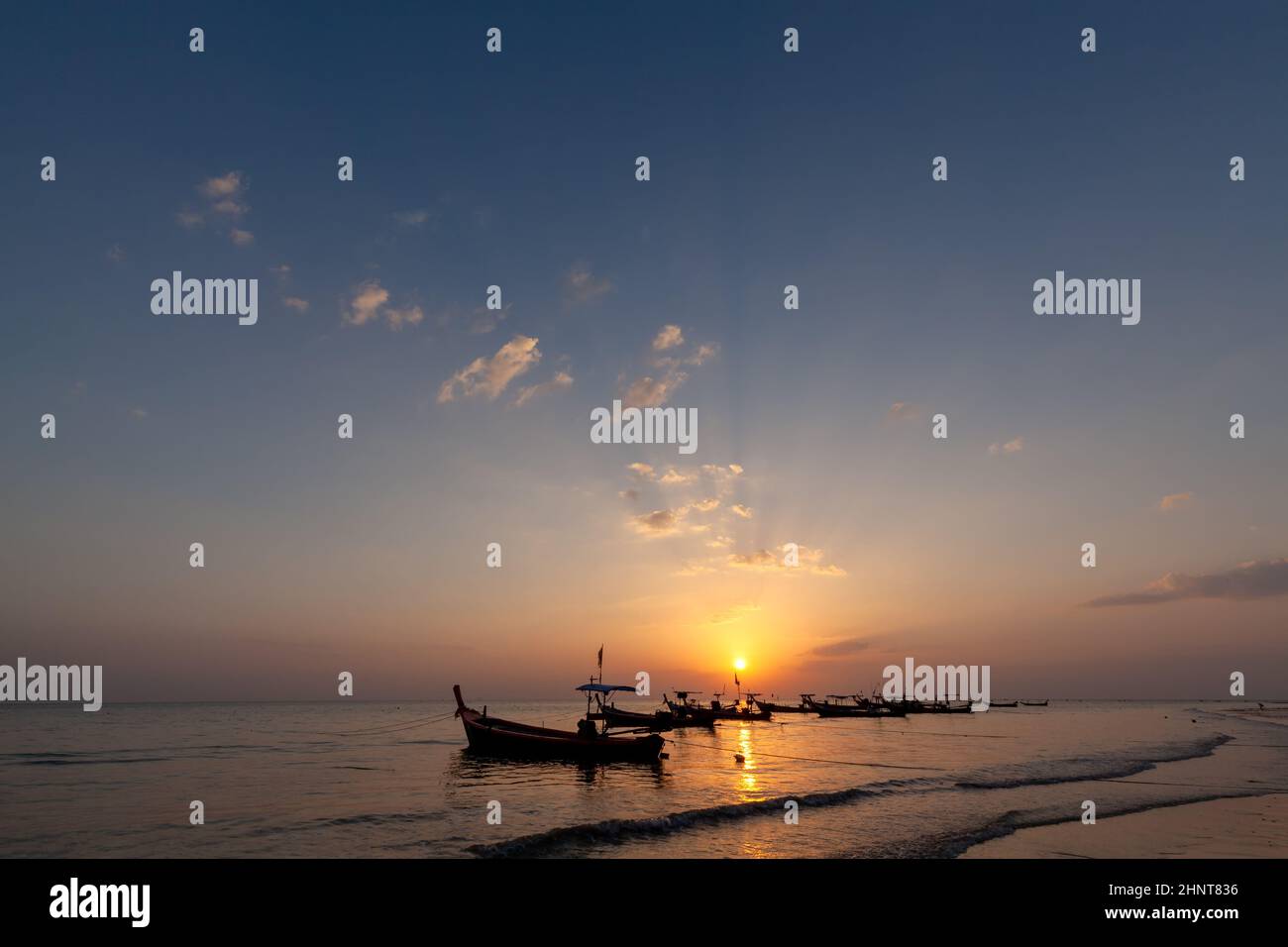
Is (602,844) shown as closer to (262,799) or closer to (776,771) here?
(262,799)

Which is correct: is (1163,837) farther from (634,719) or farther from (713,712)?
(713,712)

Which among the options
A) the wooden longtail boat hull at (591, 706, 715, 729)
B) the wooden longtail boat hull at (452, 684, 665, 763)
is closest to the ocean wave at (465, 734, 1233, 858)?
the wooden longtail boat hull at (452, 684, 665, 763)

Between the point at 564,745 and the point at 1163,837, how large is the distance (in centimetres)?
3348

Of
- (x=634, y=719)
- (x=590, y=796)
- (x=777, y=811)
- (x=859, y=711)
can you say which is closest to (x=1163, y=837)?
(x=777, y=811)

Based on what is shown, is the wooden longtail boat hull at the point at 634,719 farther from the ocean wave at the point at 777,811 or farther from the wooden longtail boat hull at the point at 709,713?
the ocean wave at the point at 777,811

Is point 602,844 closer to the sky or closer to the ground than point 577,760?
closer to the sky

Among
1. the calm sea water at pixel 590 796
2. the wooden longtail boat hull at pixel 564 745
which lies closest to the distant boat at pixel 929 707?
the calm sea water at pixel 590 796

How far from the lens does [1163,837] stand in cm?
2377

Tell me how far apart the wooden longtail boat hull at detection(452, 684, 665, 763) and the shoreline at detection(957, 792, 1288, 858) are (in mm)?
26158
